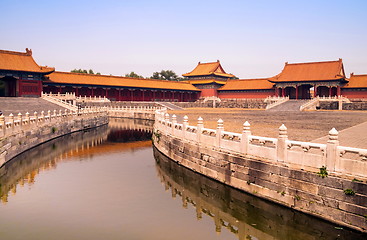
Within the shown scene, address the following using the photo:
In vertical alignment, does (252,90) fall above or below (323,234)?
above

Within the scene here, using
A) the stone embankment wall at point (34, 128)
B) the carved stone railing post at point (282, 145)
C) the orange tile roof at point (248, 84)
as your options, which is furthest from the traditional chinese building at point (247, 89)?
the carved stone railing post at point (282, 145)

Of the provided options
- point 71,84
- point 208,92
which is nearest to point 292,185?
point 71,84

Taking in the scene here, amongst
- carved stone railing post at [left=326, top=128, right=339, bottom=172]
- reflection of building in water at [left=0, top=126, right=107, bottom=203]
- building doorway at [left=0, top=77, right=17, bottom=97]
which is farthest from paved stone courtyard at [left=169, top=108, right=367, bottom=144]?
building doorway at [left=0, top=77, right=17, bottom=97]

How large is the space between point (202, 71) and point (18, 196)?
63671mm

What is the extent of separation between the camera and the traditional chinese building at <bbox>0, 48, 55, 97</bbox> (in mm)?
43031

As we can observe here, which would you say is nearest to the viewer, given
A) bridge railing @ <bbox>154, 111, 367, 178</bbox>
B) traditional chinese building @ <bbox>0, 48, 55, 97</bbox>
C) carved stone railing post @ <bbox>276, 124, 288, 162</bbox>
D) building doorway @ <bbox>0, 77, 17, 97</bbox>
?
bridge railing @ <bbox>154, 111, 367, 178</bbox>

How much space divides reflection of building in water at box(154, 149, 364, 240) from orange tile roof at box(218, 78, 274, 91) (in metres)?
49.3

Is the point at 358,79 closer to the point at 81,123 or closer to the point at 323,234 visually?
the point at 81,123

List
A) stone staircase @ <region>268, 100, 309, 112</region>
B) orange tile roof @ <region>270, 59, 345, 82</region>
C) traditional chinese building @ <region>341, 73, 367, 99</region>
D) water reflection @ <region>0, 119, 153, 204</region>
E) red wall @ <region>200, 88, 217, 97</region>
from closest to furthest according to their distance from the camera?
water reflection @ <region>0, 119, 153, 204</region> → stone staircase @ <region>268, 100, 309, 112</region> → traditional chinese building @ <region>341, 73, 367, 99</region> → orange tile roof @ <region>270, 59, 345, 82</region> → red wall @ <region>200, 88, 217, 97</region>

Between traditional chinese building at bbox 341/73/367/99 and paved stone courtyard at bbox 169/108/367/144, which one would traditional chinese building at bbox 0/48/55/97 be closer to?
paved stone courtyard at bbox 169/108/367/144

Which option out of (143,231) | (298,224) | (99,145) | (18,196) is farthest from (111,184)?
(99,145)

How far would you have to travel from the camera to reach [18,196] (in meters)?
12.0

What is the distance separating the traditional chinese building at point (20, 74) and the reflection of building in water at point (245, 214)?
1459 inches

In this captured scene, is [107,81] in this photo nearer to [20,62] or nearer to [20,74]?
[20,62]
